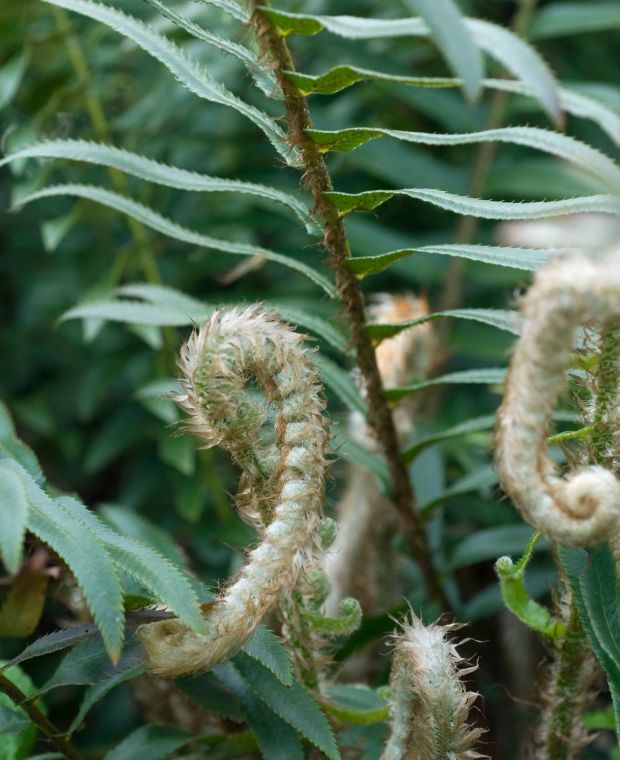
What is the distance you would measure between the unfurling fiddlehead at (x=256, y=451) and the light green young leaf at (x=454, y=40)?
183 mm

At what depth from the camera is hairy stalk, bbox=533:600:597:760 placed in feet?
2.07

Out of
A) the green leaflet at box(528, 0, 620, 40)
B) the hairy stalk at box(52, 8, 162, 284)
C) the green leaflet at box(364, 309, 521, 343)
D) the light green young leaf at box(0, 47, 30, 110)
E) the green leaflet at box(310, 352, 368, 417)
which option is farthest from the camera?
the green leaflet at box(528, 0, 620, 40)

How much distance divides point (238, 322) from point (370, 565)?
22.7 inches

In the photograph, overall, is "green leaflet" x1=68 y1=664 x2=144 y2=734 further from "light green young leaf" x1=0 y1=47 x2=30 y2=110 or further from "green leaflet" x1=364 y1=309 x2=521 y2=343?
"light green young leaf" x1=0 y1=47 x2=30 y2=110

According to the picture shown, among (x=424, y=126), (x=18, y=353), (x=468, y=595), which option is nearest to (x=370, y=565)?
(x=468, y=595)

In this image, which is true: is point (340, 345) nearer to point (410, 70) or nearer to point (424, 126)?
point (410, 70)

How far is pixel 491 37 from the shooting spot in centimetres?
55

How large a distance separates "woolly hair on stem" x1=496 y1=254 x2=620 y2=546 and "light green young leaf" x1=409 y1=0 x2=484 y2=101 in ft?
0.32

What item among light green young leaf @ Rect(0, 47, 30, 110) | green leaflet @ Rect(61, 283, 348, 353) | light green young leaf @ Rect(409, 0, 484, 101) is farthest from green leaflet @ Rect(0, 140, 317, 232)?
light green young leaf @ Rect(0, 47, 30, 110)

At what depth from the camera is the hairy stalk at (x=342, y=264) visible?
2.05ft

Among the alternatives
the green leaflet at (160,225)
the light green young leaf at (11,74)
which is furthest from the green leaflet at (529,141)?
the light green young leaf at (11,74)

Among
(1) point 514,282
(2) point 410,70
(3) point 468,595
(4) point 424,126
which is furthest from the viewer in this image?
(4) point 424,126

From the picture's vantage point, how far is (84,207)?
137 cm

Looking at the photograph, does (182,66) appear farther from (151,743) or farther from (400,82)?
(151,743)
